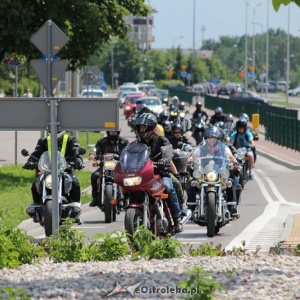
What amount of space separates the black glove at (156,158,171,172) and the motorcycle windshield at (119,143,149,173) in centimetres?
24

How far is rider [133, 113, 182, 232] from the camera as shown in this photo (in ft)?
48.6

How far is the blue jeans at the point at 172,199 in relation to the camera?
49.0 feet

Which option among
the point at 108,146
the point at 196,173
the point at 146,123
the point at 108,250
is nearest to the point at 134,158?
the point at 146,123

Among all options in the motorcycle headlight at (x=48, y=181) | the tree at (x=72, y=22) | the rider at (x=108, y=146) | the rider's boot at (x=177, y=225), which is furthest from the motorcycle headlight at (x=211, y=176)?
the tree at (x=72, y=22)

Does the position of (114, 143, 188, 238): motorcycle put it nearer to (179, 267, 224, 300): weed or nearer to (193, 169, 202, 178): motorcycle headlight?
(193, 169, 202, 178): motorcycle headlight

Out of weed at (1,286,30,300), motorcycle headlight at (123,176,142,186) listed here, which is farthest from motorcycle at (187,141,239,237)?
weed at (1,286,30,300)

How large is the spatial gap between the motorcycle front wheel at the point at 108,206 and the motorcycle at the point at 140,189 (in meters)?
4.53

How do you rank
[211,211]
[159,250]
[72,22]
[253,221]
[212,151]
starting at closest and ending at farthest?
[159,250] → [211,211] → [212,151] → [253,221] → [72,22]

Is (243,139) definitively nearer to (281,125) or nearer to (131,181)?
(131,181)

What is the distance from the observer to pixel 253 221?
19406 millimetres

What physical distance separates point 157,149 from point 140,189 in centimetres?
94

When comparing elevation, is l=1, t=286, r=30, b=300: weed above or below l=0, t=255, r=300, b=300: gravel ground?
above

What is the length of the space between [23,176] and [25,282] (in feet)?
62.2

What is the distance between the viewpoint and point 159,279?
9.06m
